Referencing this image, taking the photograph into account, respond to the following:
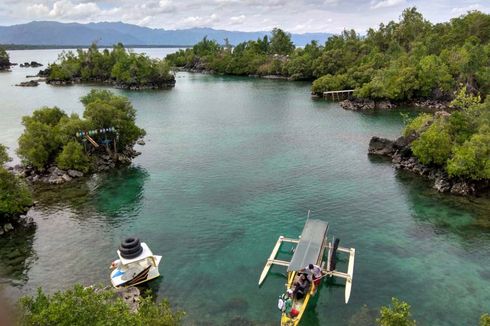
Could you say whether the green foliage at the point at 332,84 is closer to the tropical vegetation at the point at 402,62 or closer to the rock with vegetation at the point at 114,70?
the tropical vegetation at the point at 402,62

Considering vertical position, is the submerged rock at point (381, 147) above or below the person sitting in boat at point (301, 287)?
above

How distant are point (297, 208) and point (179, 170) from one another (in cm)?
2277

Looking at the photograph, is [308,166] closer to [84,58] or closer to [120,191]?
[120,191]

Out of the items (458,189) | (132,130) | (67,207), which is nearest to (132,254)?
(67,207)

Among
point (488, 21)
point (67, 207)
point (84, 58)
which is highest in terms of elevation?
point (488, 21)

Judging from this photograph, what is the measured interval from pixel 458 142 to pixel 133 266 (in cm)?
4792

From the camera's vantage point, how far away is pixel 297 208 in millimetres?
48375

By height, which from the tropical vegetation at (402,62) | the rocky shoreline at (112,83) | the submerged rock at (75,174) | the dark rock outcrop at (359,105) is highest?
the tropical vegetation at (402,62)

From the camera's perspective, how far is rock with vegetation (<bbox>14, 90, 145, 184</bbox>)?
57.7m

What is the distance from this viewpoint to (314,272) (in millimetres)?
32062

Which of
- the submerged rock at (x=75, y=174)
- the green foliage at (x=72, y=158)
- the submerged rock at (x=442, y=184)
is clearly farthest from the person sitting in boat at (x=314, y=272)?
the green foliage at (x=72, y=158)

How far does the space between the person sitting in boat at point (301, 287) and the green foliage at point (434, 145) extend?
34.3m

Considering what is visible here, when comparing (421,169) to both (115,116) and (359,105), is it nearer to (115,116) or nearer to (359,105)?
(115,116)

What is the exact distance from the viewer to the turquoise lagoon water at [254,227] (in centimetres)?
3275
